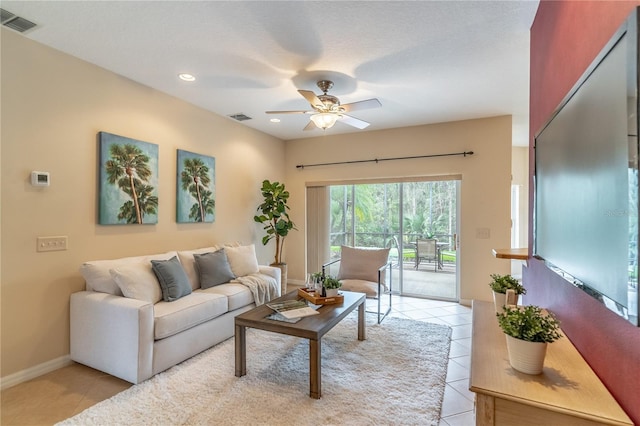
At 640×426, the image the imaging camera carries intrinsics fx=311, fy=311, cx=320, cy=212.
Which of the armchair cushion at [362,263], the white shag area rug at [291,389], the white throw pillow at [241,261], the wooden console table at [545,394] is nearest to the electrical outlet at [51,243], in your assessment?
the white shag area rug at [291,389]

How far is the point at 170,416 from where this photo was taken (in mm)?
2016

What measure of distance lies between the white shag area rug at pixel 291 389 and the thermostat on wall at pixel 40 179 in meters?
1.78

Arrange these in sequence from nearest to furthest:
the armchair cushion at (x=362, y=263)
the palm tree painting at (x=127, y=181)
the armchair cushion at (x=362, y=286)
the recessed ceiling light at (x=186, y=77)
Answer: the palm tree painting at (x=127, y=181) → the recessed ceiling light at (x=186, y=77) → the armchair cushion at (x=362, y=286) → the armchair cushion at (x=362, y=263)

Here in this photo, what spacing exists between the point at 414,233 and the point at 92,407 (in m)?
4.37

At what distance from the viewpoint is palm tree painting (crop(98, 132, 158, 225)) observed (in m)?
3.01

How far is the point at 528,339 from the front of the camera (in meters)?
1.16

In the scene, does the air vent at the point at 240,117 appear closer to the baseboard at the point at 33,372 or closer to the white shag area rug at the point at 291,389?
the white shag area rug at the point at 291,389

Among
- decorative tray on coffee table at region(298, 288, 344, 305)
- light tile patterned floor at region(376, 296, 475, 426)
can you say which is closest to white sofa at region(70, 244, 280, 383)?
decorative tray on coffee table at region(298, 288, 344, 305)

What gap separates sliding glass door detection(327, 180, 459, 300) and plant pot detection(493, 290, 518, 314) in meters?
2.95

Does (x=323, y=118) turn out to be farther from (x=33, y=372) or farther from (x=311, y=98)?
(x=33, y=372)

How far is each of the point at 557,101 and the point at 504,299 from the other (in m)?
A: 1.16

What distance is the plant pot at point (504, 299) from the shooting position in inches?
73.8

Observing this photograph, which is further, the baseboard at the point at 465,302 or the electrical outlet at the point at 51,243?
the baseboard at the point at 465,302

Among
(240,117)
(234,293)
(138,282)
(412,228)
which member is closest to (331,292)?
(234,293)
